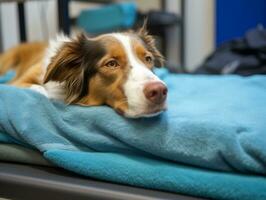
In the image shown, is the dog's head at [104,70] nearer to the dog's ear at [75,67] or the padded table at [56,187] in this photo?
the dog's ear at [75,67]

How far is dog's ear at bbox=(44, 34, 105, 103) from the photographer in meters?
1.34

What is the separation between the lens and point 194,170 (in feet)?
3.26

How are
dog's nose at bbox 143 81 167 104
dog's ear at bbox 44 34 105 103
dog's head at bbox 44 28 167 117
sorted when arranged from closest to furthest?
dog's nose at bbox 143 81 167 104
dog's head at bbox 44 28 167 117
dog's ear at bbox 44 34 105 103

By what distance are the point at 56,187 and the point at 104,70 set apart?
0.43 m

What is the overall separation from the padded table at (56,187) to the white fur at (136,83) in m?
0.21

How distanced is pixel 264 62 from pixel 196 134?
68.9 inches

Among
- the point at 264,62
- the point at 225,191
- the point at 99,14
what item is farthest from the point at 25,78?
the point at 99,14

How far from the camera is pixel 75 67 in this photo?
4.51 feet

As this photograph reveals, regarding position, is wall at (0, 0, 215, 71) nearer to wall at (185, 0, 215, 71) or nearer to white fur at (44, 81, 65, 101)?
wall at (185, 0, 215, 71)

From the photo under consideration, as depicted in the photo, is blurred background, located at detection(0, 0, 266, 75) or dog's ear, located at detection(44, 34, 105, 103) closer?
dog's ear, located at detection(44, 34, 105, 103)

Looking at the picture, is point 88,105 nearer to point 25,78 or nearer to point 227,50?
point 25,78

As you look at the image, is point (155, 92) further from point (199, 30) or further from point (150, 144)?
point (199, 30)

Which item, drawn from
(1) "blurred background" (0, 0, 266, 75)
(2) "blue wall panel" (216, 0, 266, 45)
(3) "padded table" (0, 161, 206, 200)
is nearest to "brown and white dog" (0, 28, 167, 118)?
(3) "padded table" (0, 161, 206, 200)

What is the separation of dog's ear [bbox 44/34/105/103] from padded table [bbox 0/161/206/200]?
30 centimetres
